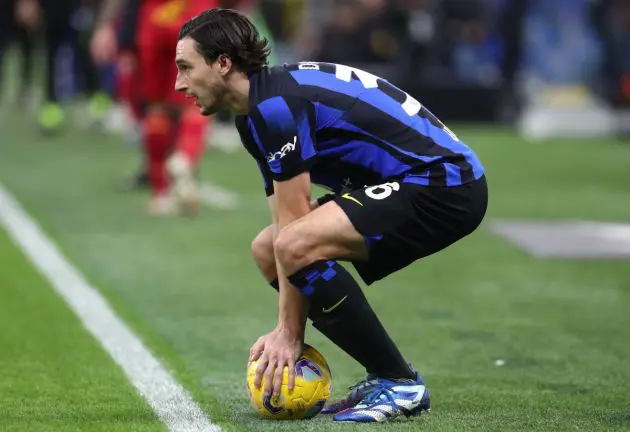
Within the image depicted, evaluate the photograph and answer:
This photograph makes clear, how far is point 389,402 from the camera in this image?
216 inches

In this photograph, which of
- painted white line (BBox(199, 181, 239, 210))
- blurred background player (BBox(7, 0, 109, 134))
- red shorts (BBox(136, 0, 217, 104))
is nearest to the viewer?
red shorts (BBox(136, 0, 217, 104))

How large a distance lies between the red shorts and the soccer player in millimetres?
6455

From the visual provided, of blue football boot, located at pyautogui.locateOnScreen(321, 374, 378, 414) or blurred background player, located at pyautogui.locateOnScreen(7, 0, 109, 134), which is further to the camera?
blurred background player, located at pyautogui.locateOnScreen(7, 0, 109, 134)

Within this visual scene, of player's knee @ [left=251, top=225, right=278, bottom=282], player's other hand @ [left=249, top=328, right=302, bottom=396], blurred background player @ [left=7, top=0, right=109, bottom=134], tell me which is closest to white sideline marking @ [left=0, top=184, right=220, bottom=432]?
player's other hand @ [left=249, top=328, right=302, bottom=396]

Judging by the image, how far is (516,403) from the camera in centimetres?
584

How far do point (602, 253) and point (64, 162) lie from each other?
283 inches

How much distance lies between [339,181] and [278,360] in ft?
2.29

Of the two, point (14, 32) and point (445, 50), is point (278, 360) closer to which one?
point (445, 50)

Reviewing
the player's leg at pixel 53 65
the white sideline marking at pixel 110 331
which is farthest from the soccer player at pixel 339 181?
the player's leg at pixel 53 65

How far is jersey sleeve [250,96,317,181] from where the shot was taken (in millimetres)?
5219

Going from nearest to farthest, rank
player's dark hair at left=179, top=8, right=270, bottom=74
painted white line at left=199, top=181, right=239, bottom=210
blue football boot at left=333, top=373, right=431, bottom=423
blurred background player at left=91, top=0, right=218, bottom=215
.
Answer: player's dark hair at left=179, top=8, right=270, bottom=74 → blue football boot at left=333, top=373, right=431, bottom=423 → blurred background player at left=91, top=0, right=218, bottom=215 → painted white line at left=199, top=181, right=239, bottom=210

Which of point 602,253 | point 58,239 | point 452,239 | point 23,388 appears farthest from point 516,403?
point 58,239

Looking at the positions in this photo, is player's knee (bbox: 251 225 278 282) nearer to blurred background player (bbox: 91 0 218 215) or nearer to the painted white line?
blurred background player (bbox: 91 0 218 215)

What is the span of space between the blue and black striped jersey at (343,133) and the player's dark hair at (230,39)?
0.22 ft
